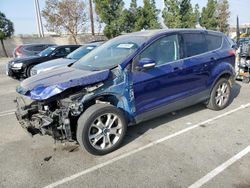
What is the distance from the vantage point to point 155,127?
15.2ft

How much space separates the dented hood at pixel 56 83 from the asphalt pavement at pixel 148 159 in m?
0.97

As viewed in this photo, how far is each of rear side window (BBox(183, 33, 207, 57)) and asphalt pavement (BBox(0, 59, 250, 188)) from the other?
4.47 feet

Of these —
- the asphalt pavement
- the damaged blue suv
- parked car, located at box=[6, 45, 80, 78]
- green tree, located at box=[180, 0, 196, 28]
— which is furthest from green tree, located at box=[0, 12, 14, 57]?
the damaged blue suv

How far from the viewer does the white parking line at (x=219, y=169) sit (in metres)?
2.96

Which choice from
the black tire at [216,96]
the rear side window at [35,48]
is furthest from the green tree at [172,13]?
the black tire at [216,96]

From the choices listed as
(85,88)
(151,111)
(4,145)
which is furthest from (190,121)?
(4,145)

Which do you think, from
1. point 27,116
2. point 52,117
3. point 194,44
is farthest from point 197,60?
point 27,116

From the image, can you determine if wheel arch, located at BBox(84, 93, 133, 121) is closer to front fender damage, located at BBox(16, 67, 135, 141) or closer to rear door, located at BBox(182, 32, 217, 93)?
front fender damage, located at BBox(16, 67, 135, 141)

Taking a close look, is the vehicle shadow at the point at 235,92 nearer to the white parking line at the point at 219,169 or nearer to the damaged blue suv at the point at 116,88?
the damaged blue suv at the point at 116,88

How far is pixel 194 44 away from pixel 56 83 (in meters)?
2.81

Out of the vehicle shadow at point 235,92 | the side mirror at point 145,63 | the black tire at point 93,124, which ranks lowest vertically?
the vehicle shadow at point 235,92

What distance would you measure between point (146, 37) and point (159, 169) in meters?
2.17

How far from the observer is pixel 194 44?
4.79 meters

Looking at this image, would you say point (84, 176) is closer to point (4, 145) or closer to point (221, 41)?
point (4, 145)
